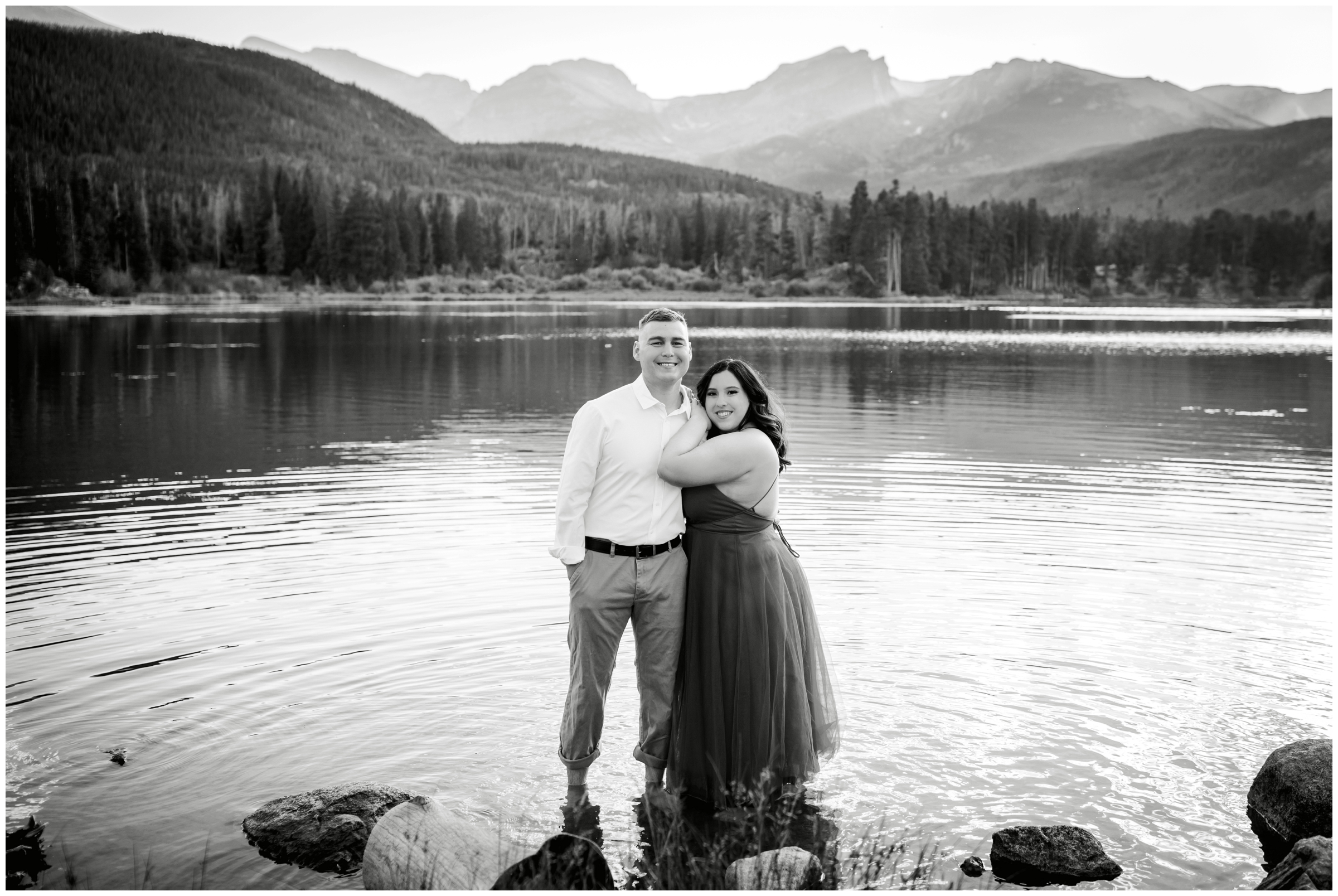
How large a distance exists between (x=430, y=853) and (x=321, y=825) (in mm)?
1012

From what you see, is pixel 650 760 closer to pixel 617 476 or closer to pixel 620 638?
pixel 620 638

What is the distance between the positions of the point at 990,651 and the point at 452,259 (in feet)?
513

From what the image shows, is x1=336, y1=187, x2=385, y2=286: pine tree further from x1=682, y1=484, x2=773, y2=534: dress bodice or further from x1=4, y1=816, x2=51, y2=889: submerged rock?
x1=682, y1=484, x2=773, y2=534: dress bodice

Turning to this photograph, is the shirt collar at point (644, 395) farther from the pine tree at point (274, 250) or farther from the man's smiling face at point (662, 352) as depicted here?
the pine tree at point (274, 250)

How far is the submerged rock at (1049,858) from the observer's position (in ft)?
19.6

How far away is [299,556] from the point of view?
1284 cm

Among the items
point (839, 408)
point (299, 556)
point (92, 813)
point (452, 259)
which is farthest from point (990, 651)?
point (452, 259)

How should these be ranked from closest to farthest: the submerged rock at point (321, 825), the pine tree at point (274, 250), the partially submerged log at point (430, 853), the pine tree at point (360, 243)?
the partially submerged log at point (430, 853) → the submerged rock at point (321, 825) → the pine tree at point (360, 243) → the pine tree at point (274, 250)

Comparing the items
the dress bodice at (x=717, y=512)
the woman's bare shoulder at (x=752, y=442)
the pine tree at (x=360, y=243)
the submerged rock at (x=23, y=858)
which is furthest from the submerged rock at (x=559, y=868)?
the pine tree at (x=360, y=243)

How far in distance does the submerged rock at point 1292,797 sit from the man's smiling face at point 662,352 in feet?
13.3

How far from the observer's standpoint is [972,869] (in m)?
6.05

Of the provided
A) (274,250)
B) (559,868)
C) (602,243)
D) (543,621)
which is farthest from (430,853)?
(602,243)

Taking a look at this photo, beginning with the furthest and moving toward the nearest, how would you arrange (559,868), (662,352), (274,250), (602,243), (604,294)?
(602,243) < (604,294) < (274,250) < (662,352) < (559,868)

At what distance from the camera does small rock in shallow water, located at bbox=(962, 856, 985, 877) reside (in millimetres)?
6043
